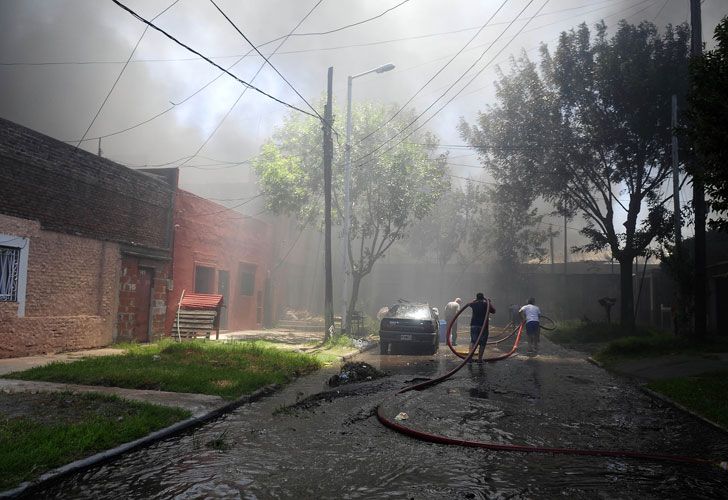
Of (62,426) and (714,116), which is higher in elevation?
(714,116)

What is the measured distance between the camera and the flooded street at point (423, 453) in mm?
4406

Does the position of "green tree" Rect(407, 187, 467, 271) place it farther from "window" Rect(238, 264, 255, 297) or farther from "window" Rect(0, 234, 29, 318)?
"window" Rect(0, 234, 29, 318)

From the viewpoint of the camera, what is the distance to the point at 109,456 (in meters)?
5.21

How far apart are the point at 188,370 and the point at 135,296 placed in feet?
25.3

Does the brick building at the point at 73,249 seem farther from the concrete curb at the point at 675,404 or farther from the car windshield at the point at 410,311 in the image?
the concrete curb at the point at 675,404

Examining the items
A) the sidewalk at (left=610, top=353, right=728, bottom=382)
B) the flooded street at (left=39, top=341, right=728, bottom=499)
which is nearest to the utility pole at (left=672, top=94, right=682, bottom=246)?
the sidewalk at (left=610, top=353, right=728, bottom=382)

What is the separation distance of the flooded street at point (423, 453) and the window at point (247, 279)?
663 inches

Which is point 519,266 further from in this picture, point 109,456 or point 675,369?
point 109,456

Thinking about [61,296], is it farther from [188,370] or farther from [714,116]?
[714,116]

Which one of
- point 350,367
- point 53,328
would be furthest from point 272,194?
point 350,367

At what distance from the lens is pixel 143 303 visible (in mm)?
17141

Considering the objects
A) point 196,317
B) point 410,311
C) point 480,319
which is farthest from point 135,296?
point 480,319

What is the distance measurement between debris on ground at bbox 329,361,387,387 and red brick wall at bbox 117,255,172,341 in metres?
8.64

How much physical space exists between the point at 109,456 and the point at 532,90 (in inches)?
792
